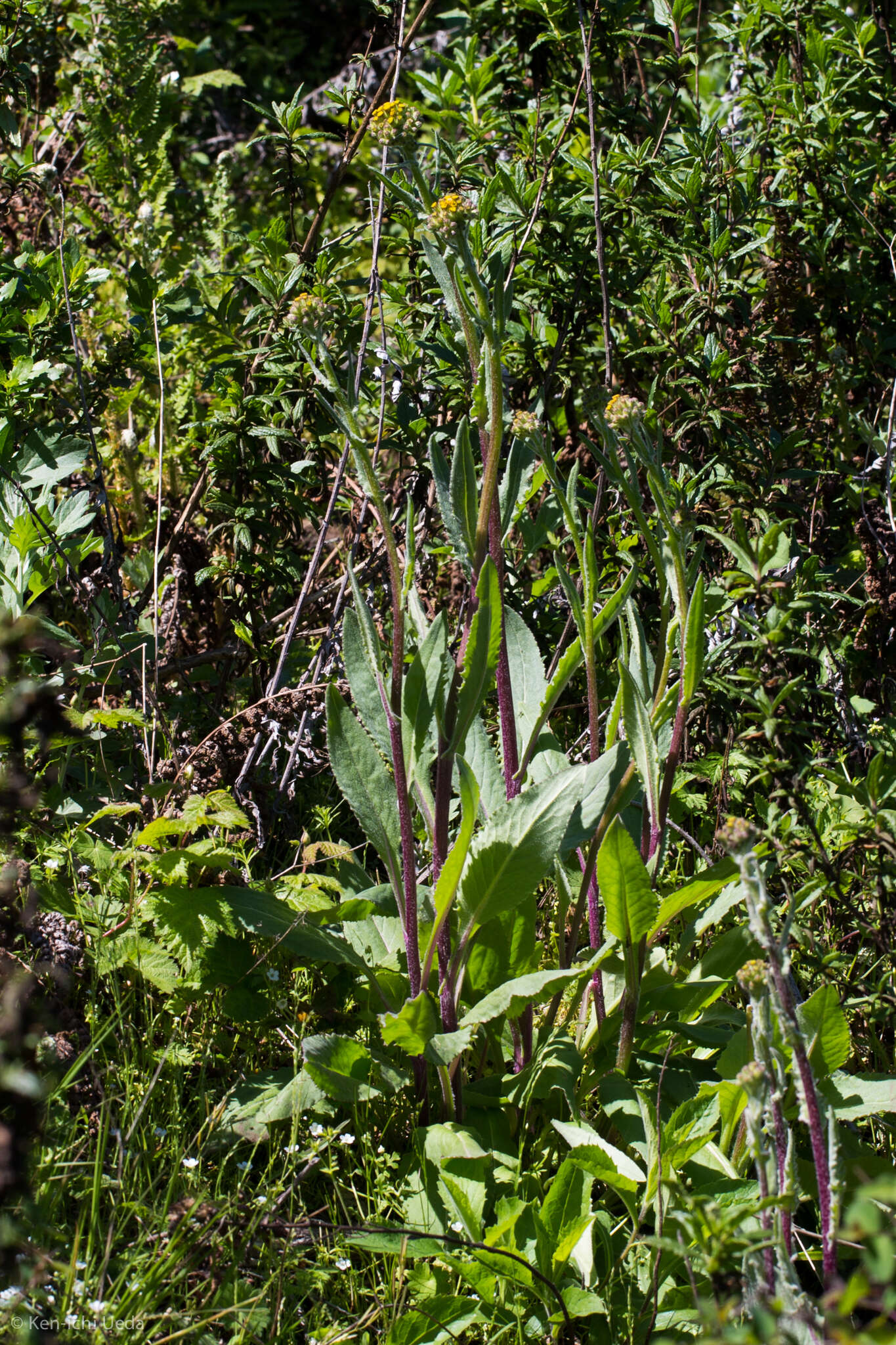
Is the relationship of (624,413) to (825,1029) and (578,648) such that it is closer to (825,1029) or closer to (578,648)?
(578,648)

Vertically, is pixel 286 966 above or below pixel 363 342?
below

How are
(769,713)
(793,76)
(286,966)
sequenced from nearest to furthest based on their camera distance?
(769,713) → (286,966) → (793,76)

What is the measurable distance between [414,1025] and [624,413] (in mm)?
1038

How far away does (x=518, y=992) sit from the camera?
1.86 metres

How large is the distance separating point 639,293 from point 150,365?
160 cm

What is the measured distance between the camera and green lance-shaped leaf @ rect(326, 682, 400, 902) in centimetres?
204

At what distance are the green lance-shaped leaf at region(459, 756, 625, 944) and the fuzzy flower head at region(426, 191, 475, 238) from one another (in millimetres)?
881

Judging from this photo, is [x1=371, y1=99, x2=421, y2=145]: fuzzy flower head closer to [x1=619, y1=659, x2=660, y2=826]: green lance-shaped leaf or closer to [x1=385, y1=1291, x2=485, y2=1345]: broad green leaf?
[x1=619, y1=659, x2=660, y2=826]: green lance-shaped leaf

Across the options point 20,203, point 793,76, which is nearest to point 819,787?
point 793,76

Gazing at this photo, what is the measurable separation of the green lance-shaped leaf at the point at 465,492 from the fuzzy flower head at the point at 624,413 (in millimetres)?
258

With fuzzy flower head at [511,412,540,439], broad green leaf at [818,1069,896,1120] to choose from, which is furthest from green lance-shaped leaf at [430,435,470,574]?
broad green leaf at [818,1069,896,1120]

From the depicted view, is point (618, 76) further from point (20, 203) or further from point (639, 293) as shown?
point (20, 203)

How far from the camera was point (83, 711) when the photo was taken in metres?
2.56

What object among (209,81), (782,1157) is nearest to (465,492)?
(782,1157)
